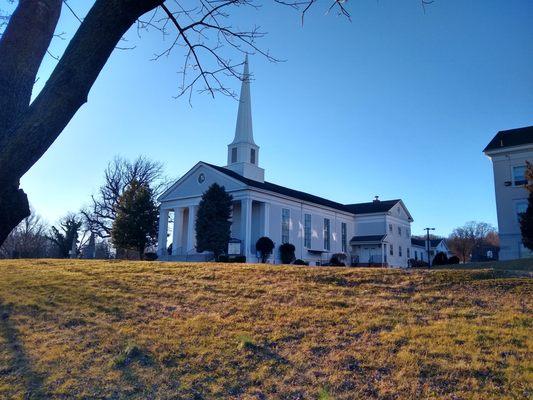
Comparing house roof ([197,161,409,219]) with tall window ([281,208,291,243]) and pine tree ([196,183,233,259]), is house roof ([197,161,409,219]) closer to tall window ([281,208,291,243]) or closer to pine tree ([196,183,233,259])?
tall window ([281,208,291,243])

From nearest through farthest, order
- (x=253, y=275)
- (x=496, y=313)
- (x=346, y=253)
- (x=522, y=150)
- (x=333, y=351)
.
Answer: (x=333, y=351) → (x=496, y=313) → (x=253, y=275) → (x=522, y=150) → (x=346, y=253)

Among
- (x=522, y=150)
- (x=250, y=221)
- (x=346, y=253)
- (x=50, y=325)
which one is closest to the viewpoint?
(x=50, y=325)

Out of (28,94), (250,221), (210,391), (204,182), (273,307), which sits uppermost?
(204,182)

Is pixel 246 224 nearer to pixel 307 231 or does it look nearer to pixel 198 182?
pixel 198 182

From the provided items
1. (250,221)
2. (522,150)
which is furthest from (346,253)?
(522,150)

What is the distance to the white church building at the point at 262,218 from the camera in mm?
34188

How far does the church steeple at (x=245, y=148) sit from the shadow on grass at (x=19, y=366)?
27.6 metres

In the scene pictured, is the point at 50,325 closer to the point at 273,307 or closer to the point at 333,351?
the point at 273,307

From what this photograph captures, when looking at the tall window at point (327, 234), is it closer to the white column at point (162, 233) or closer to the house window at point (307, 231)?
the house window at point (307, 231)

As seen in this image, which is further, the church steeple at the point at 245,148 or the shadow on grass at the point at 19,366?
the church steeple at the point at 245,148

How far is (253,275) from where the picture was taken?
15180 millimetres

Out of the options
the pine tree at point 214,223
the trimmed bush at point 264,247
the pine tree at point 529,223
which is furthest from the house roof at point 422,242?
the pine tree at point 214,223

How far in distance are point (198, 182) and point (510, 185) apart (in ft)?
76.3

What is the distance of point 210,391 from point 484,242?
8926 cm
